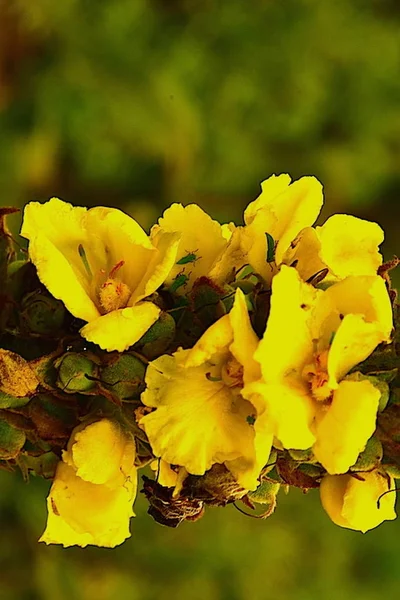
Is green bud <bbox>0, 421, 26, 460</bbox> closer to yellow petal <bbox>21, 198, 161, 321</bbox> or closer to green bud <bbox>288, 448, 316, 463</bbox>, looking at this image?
yellow petal <bbox>21, 198, 161, 321</bbox>

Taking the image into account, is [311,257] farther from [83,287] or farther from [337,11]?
[337,11]

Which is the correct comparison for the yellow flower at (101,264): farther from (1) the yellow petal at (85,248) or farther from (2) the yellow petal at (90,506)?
(2) the yellow petal at (90,506)

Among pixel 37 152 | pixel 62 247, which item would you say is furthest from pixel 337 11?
pixel 62 247

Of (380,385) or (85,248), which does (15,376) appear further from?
(380,385)

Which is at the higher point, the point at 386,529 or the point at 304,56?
the point at 304,56

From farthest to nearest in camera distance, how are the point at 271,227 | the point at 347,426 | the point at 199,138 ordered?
the point at 199,138, the point at 271,227, the point at 347,426

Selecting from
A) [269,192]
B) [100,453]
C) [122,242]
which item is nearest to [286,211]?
[269,192]
